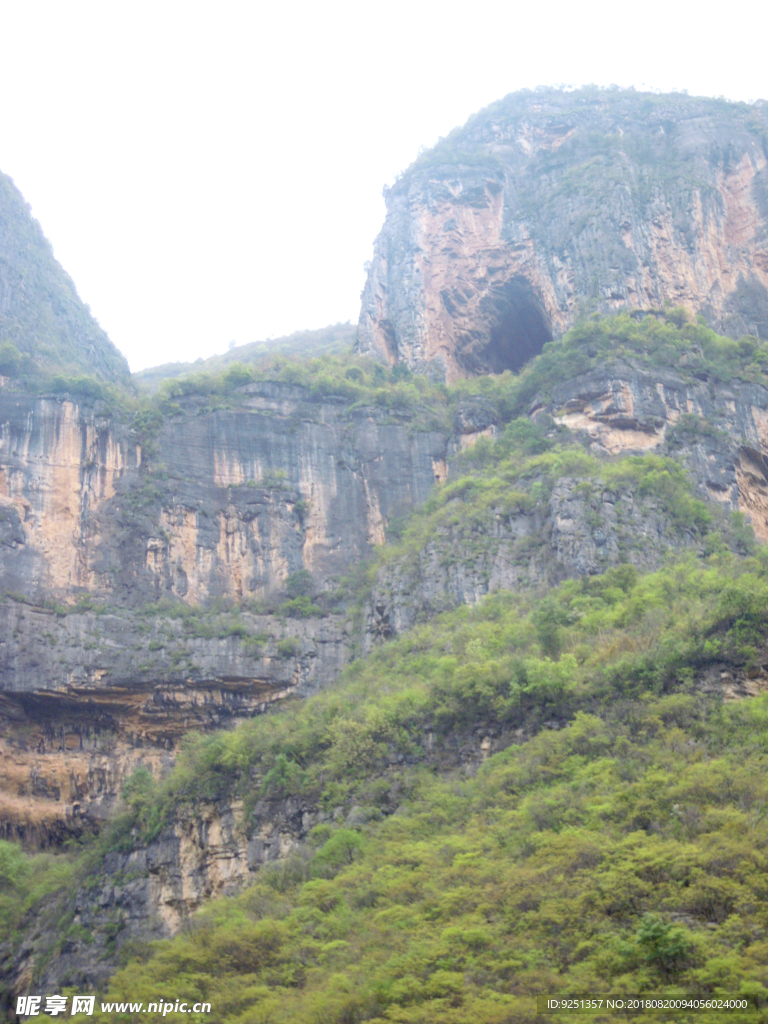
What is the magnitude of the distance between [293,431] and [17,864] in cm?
Result: 1875

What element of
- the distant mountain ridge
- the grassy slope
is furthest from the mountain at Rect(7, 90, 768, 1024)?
the distant mountain ridge

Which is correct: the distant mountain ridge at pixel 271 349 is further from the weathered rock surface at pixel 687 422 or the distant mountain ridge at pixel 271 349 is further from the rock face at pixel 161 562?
the weathered rock surface at pixel 687 422

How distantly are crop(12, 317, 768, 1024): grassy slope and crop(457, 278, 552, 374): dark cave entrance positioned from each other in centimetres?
2039

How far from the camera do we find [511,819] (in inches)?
798

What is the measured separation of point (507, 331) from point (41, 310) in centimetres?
2198

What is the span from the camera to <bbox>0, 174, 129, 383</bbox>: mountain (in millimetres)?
45188

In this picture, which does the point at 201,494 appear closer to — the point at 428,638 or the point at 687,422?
the point at 428,638

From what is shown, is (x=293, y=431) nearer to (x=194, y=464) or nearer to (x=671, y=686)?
(x=194, y=464)

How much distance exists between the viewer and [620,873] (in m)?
16.1

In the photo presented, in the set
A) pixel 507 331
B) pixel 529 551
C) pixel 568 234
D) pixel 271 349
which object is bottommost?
pixel 529 551

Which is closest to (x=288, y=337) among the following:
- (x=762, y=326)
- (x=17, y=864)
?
(x=762, y=326)

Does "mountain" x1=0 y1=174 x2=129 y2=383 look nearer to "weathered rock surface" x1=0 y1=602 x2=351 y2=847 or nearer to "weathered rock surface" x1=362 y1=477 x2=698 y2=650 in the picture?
"weathered rock surface" x1=0 y1=602 x2=351 y2=847

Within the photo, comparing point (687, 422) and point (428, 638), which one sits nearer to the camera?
point (428, 638)

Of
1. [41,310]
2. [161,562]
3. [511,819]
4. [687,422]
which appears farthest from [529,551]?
[41,310]
